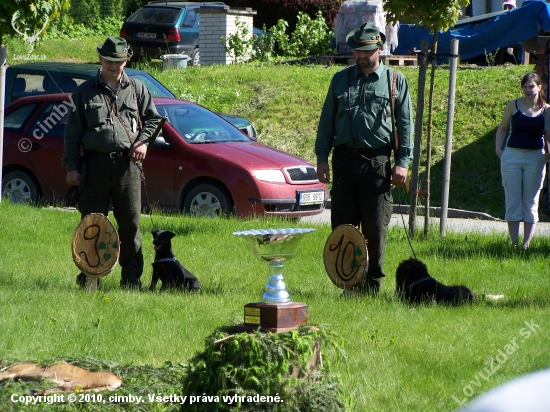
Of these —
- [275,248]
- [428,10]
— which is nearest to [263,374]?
[275,248]

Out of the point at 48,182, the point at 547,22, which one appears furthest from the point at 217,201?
the point at 547,22

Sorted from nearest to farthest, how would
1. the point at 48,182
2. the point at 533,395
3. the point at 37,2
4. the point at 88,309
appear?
the point at 533,395 < the point at 88,309 < the point at 37,2 < the point at 48,182

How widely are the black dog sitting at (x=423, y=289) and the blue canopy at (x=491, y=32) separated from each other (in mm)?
15339

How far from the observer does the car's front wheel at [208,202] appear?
11469 millimetres

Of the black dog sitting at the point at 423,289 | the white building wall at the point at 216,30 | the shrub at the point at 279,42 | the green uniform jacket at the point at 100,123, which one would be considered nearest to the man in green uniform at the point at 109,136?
the green uniform jacket at the point at 100,123

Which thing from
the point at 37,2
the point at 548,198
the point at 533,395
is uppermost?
the point at 37,2

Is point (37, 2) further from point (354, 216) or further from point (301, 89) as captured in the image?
point (301, 89)

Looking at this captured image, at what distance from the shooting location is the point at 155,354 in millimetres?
5352

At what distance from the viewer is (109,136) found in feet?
22.7

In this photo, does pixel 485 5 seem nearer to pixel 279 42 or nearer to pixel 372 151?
pixel 279 42

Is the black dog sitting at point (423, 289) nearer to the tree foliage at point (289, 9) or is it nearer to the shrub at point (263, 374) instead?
the shrub at point (263, 374)

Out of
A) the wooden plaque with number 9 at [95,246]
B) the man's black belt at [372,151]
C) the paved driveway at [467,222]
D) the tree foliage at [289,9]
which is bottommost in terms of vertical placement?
the paved driveway at [467,222]

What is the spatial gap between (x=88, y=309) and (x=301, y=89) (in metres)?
14.0

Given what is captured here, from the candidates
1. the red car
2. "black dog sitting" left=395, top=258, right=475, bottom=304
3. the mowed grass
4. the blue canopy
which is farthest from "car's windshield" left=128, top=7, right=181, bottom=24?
"black dog sitting" left=395, top=258, right=475, bottom=304
